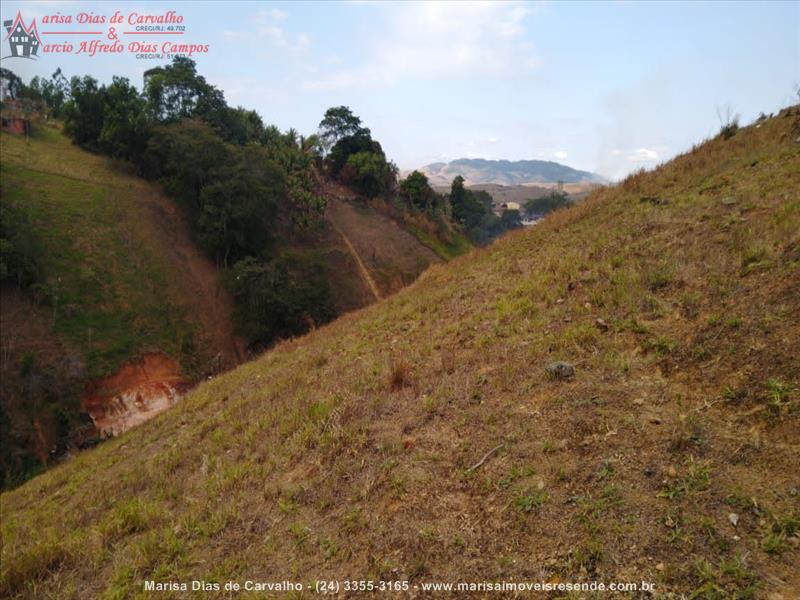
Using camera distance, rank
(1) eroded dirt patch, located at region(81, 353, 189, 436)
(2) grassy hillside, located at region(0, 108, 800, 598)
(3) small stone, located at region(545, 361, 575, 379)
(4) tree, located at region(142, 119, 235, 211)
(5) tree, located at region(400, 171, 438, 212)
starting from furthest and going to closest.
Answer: (5) tree, located at region(400, 171, 438, 212), (4) tree, located at region(142, 119, 235, 211), (1) eroded dirt patch, located at region(81, 353, 189, 436), (3) small stone, located at region(545, 361, 575, 379), (2) grassy hillside, located at region(0, 108, 800, 598)

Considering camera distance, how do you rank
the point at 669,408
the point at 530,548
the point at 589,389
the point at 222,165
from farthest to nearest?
the point at 222,165
the point at 589,389
the point at 669,408
the point at 530,548

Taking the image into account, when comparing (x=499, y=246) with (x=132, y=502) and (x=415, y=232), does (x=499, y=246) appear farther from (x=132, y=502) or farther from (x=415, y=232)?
(x=415, y=232)

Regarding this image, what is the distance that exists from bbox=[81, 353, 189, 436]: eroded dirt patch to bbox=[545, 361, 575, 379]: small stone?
13.7 m

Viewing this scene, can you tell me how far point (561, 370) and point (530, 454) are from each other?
1176 millimetres

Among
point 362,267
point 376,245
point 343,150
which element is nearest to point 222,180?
point 362,267

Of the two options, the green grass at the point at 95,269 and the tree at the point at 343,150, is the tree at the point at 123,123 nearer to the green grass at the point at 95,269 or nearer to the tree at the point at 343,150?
the green grass at the point at 95,269

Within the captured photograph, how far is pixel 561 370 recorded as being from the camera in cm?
440

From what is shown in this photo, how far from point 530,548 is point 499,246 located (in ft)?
29.3

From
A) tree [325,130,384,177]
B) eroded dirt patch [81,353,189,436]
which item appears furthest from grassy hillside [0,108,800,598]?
tree [325,130,384,177]

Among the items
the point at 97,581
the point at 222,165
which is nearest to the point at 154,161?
the point at 222,165

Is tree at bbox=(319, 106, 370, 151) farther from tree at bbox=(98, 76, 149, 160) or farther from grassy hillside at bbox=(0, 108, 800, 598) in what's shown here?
grassy hillside at bbox=(0, 108, 800, 598)

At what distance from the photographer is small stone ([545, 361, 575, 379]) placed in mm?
4355

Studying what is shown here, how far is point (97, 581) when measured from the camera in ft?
12.1

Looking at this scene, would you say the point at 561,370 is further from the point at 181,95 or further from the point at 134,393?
the point at 181,95
